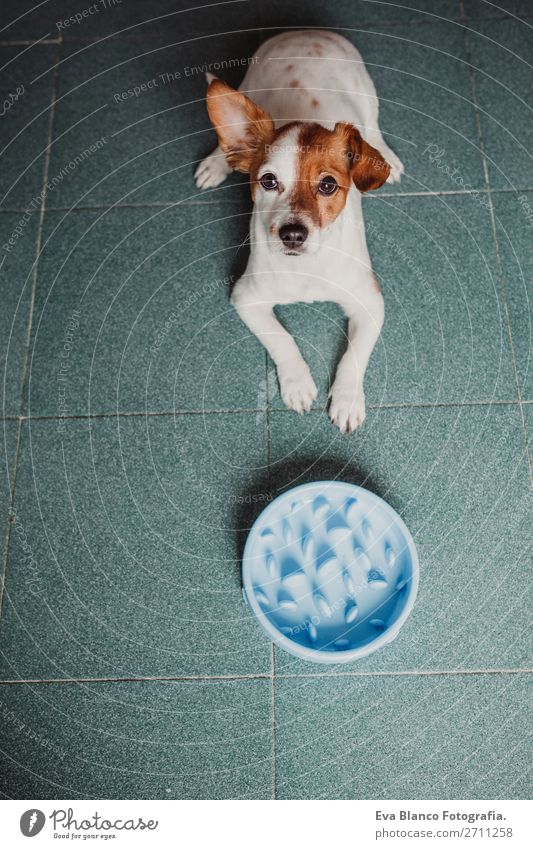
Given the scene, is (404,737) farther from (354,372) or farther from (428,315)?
(428,315)

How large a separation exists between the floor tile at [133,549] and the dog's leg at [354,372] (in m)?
0.32

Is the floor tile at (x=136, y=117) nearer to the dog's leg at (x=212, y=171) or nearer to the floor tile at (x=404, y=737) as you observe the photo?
the dog's leg at (x=212, y=171)

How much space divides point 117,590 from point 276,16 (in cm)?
273

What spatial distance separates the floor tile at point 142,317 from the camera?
8.82 ft

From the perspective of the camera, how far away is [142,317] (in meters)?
2.78

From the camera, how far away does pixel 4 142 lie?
3111 mm

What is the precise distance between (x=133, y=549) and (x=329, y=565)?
2.44 feet

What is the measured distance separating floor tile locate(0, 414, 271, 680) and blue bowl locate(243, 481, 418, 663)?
0.62 feet

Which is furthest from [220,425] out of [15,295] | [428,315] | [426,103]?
[426,103]

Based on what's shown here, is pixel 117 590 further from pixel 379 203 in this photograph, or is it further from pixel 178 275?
pixel 379 203

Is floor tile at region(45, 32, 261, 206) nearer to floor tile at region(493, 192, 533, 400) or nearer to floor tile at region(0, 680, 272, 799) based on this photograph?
floor tile at region(493, 192, 533, 400)

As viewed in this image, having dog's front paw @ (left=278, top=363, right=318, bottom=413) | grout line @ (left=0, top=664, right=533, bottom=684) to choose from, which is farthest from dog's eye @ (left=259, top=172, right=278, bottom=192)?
grout line @ (left=0, top=664, right=533, bottom=684)

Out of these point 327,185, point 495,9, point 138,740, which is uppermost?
point 495,9

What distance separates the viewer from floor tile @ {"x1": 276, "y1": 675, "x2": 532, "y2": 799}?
229 centimetres
